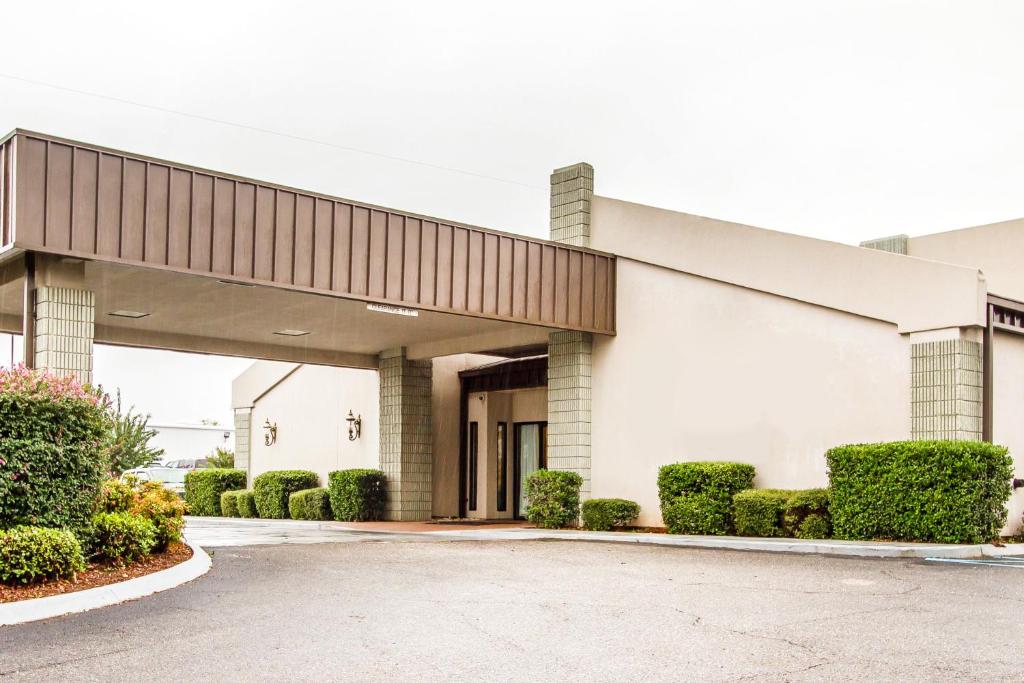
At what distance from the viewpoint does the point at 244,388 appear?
29734 mm

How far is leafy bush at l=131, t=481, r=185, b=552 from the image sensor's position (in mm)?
11578

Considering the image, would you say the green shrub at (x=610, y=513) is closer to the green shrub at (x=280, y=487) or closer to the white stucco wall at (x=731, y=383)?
the white stucco wall at (x=731, y=383)

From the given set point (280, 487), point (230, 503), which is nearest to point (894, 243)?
point (280, 487)

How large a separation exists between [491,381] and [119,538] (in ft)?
45.3

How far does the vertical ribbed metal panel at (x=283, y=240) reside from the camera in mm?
12414

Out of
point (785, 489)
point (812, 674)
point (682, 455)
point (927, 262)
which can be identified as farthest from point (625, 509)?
point (812, 674)

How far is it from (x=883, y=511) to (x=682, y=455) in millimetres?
4496

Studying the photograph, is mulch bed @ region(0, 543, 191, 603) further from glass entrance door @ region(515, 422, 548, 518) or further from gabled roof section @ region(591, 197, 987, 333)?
glass entrance door @ region(515, 422, 548, 518)

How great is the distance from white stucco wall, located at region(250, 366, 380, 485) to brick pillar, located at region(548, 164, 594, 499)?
595 centimetres

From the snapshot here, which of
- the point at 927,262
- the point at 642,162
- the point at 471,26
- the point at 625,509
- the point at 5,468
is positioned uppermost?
the point at 471,26

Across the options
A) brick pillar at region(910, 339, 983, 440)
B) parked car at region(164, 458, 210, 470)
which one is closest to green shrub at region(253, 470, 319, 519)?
brick pillar at region(910, 339, 983, 440)

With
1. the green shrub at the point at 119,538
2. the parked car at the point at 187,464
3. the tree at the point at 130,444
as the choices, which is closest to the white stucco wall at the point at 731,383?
the tree at the point at 130,444

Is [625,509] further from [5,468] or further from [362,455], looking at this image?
[5,468]

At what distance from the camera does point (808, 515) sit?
1506cm
